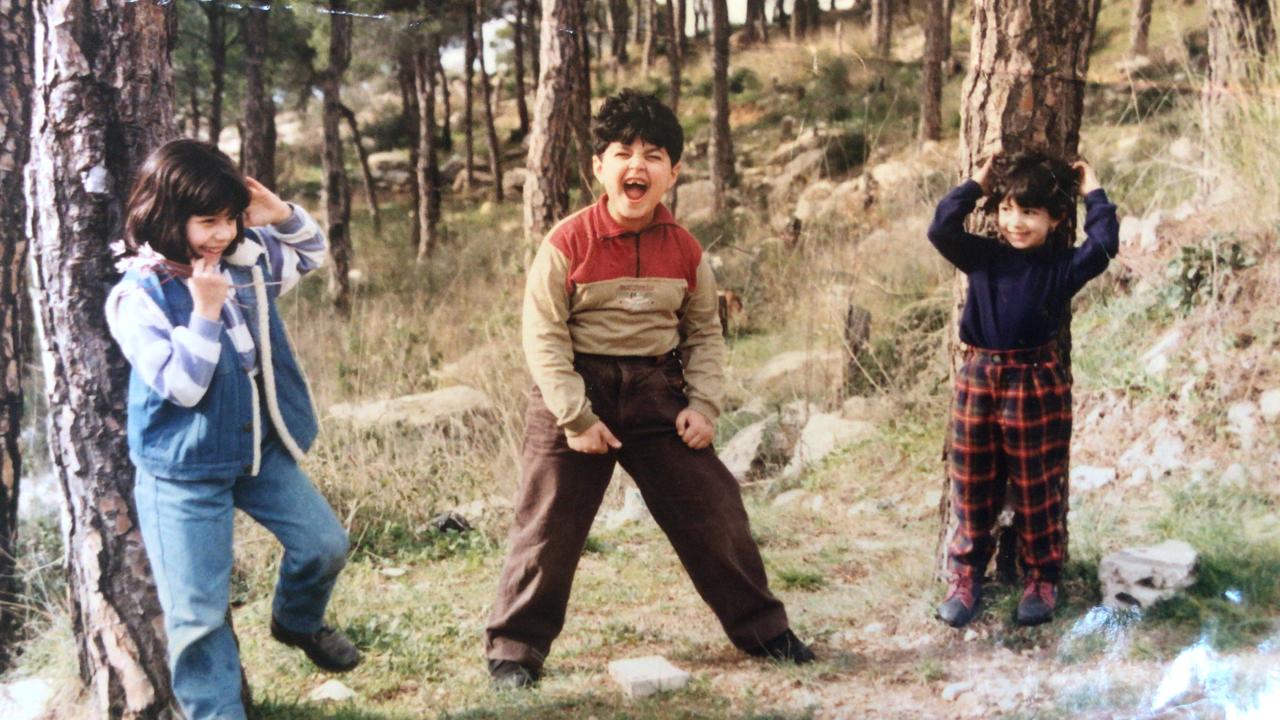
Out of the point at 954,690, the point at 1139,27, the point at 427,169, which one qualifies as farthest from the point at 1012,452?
the point at 427,169

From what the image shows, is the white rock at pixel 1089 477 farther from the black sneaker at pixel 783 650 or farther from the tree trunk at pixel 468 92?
the tree trunk at pixel 468 92

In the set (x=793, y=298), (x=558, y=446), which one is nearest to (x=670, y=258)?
(x=558, y=446)

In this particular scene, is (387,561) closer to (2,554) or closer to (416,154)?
(2,554)

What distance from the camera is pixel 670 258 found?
2.84 metres

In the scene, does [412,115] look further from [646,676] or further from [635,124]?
[646,676]

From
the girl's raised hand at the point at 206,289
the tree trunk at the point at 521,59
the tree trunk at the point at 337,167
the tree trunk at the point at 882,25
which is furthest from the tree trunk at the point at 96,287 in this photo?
the tree trunk at the point at 882,25

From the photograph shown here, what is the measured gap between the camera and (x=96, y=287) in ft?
7.83

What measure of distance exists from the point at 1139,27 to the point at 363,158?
269 centimetres

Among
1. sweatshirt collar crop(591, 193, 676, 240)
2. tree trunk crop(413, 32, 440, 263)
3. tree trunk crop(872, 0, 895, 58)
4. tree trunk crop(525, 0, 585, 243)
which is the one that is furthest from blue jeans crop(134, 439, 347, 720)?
tree trunk crop(872, 0, 895, 58)

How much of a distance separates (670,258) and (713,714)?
1114 millimetres

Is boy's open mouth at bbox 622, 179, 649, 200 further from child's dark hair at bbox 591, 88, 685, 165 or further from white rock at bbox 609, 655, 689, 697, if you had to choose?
white rock at bbox 609, 655, 689, 697

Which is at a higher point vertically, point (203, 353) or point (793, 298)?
point (203, 353)

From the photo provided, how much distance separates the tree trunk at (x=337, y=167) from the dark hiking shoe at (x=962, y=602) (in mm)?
1986

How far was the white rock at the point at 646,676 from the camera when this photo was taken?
284 centimetres
